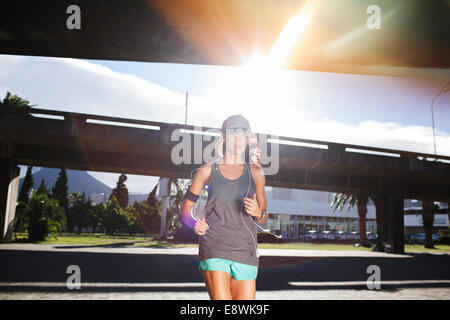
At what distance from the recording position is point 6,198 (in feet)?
73.7

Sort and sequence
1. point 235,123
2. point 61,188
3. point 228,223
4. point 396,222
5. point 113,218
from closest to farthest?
point 228,223 < point 235,123 < point 396,222 < point 113,218 < point 61,188

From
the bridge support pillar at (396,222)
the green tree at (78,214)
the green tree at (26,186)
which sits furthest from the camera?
the green tree at (78,214)

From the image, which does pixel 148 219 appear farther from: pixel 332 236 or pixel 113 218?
pixel 332 236

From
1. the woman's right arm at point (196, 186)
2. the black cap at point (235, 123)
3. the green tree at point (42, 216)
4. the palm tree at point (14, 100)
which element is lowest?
the green tree at point (42, 216)

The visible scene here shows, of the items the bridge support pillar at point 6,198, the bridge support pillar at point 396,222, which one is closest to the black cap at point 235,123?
the bridge support pillar at point 6,198

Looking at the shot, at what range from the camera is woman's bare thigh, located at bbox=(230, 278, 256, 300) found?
2814mm

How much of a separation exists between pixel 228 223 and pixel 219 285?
1.49 feet

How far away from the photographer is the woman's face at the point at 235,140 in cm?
300

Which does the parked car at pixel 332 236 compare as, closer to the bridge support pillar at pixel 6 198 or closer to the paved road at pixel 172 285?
the bridge support pillar at pixel 6 198

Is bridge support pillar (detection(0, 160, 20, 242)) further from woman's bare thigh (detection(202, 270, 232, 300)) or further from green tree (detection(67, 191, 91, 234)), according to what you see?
green tree (detection(67, 191, 91, 234))

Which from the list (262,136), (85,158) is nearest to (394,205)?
(262,136)

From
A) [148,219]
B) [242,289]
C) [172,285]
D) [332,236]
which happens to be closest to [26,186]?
[148,219]

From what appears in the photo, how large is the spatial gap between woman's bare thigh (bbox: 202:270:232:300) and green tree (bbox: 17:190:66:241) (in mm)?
26065
